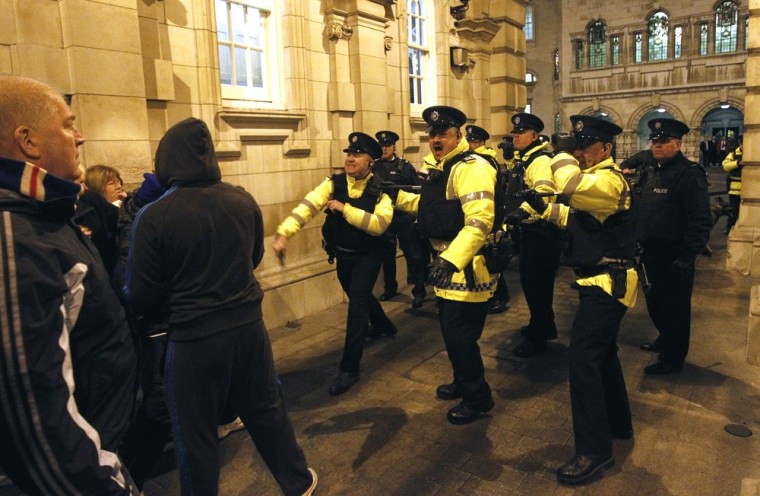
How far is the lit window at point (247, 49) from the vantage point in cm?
634

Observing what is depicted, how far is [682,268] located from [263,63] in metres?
5.31

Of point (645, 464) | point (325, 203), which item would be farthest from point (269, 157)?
point (645, 464)

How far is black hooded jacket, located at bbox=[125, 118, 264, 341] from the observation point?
257 centimetres

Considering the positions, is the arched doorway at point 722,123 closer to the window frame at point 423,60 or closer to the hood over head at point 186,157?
the window frame at point 423,60

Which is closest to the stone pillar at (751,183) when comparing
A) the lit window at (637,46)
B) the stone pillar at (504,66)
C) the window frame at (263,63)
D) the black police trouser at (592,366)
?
the stone pillar at (504,66)

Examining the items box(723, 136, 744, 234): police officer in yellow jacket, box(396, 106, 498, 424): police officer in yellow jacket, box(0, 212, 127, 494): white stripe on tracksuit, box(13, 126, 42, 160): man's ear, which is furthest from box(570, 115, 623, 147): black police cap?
box(723, 136, 744, 234): police officer in yellow jacket

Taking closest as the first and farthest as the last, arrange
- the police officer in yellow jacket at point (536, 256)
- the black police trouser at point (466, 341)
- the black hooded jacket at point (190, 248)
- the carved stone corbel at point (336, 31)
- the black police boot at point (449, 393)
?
the black hooded jacket at point (190, 248) < the black police trouser at point (466, 341) < the black police boot at point (449, 393) < the police officer in yellow jacket at point (536, 256) < the carved stone corbel at point (336, 31)

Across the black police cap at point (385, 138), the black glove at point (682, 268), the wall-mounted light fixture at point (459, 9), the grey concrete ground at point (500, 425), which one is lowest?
the grey concrete ground at point (500, 425)

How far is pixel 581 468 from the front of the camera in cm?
338

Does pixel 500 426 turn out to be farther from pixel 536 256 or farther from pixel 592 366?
pixel 536 256

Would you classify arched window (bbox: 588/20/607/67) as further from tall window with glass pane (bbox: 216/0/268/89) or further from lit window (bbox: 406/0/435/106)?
tall window with glass pane (bbox: 216/0/268/89)

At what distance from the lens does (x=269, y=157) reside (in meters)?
6.66

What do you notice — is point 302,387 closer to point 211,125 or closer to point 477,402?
point 477,402

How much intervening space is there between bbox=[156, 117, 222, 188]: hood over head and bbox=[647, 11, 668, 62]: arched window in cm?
3852
